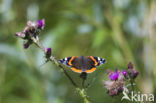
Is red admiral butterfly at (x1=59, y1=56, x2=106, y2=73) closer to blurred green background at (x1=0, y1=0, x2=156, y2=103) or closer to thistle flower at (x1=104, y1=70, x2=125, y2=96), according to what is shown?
thistle flower at (x1=104, y1=70, x2=125, y2=96)

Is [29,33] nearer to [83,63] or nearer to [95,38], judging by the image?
[83,63]

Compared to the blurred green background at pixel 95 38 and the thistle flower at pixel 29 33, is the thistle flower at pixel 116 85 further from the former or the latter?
the blurred green background at pixel 95 38

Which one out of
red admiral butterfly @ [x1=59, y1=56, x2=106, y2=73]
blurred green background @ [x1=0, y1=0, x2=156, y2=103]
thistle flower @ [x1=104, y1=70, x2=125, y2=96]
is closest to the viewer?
red admiral butterfly @ [x1=59, y1=56, x2=106, y2=73]

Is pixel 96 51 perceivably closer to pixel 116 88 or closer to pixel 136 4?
pixel 136 4

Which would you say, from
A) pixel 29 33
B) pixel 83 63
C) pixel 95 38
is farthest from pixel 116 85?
Answer: pixel 95 38

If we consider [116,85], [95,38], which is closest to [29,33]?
[116,85]

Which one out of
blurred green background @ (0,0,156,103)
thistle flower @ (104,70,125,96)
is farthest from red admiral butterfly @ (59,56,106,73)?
blurred green background @ (0,0,156,103)

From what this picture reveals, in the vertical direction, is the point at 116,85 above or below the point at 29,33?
below

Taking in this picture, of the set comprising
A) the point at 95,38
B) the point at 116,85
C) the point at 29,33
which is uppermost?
the point at 95,38

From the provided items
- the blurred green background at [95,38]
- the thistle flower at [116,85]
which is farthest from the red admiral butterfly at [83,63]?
the blurred green background at [95,38]

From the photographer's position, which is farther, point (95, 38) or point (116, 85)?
point (95, 38)

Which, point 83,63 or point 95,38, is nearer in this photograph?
point 83,63

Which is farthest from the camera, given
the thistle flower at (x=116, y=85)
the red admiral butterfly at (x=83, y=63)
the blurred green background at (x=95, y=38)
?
the blurred green background at (x=95, y=38)
